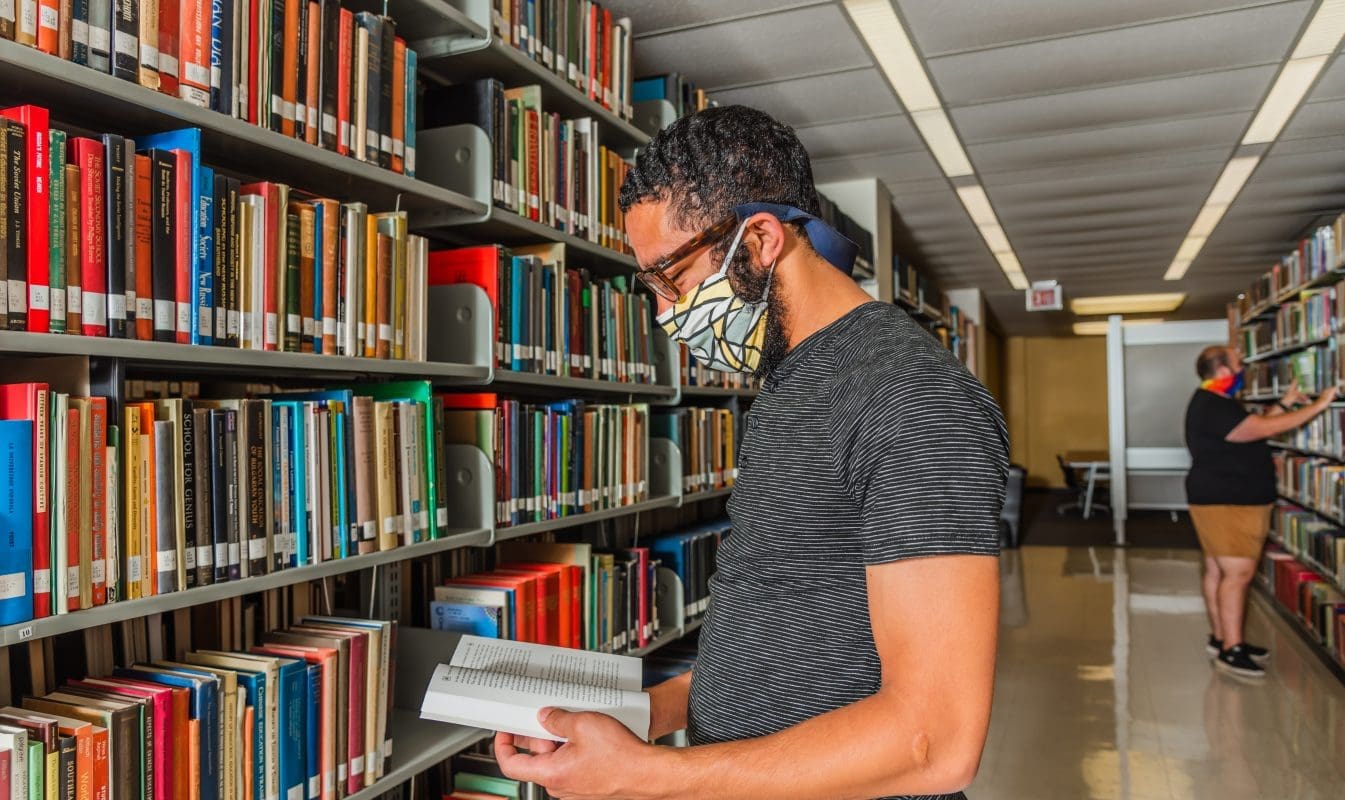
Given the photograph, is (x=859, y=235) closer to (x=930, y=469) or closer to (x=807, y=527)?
(x=807, y=527)

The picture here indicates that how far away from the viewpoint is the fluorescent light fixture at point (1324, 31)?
9.88 feet

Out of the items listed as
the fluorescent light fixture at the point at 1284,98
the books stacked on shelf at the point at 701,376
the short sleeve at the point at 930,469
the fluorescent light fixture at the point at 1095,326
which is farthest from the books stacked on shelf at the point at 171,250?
the fluorescent light fixture at the point at 1095,326

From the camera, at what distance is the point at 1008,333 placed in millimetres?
14703

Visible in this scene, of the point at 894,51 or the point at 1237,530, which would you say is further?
the point at 1237,530

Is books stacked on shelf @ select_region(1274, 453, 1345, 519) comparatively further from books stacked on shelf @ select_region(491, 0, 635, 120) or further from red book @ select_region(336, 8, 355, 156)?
red book @ select_region(336, 8, 355, 156)

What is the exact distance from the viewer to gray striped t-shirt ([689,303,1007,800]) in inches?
33.9

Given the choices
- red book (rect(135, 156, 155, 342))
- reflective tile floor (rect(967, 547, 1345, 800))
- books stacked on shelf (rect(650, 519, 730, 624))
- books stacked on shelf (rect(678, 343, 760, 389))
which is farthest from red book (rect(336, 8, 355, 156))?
reflective tile floor (rect(967, 547, 1345, 800))

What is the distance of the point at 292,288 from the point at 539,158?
3.06 feet

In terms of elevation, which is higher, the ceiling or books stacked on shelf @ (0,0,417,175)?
the ceiling

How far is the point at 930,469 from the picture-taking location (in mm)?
859

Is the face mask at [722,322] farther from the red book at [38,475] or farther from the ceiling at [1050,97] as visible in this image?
the ceiling at [1050,97]

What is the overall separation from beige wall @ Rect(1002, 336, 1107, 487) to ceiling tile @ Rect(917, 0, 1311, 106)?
40.0 ft

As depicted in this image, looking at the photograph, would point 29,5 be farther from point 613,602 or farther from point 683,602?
point 683,602

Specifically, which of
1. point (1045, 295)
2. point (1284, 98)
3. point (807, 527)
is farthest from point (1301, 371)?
point (807, 527)
